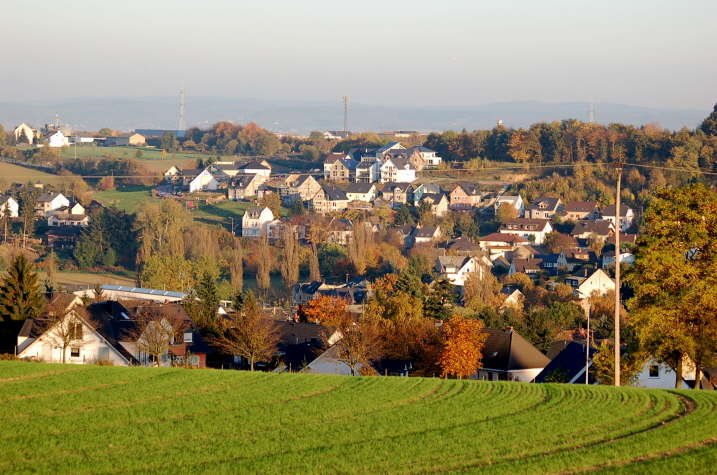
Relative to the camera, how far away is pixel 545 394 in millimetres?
16953

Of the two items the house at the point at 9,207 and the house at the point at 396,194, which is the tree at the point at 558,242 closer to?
the house at the point at 396,194

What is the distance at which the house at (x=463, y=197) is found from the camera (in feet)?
278

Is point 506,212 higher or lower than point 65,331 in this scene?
lower

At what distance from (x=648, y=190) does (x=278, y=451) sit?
72.9 metres

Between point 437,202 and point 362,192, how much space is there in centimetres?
782

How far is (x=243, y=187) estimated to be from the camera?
293 ft

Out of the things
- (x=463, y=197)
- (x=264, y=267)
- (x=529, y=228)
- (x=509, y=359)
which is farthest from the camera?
(x=463, y=197)

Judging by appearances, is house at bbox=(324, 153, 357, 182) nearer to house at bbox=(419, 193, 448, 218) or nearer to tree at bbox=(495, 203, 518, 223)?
house at bbox=(419, 193, 448, 218)

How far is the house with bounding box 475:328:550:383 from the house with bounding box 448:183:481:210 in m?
53.0

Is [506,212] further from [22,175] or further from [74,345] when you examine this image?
[74,345]

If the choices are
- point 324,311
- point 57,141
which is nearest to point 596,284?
point 324,311

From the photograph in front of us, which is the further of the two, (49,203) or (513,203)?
(49,203)

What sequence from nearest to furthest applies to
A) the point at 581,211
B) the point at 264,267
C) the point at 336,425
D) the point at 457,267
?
1. the point at 336,425
2. the point at 264,267
3. the point at 457,267
4. the point at 581,211

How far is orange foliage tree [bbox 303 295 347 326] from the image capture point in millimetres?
37178
